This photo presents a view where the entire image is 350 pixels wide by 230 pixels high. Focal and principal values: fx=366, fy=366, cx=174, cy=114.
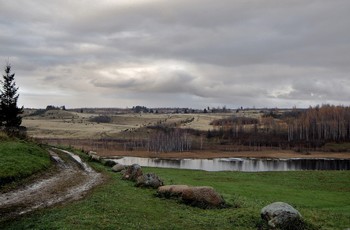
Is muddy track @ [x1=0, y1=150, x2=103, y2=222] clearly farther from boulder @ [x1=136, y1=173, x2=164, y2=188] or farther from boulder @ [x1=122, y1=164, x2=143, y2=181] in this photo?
boulder @ [x1=136, y1=173, x2=164, y2=188]

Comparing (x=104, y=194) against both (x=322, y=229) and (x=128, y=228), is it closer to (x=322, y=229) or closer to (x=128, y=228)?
(x=128, y=228)

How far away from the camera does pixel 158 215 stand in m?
22.0

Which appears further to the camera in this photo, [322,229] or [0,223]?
[322,229]

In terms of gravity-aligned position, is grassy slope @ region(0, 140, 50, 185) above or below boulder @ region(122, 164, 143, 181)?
above

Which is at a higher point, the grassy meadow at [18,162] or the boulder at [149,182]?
the grassy meadow at [18,162]

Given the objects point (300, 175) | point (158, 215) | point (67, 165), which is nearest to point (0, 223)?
point (158, 215)

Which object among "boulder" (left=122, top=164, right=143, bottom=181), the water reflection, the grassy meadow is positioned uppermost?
the grassy meadow

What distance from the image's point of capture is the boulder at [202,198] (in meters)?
25.8

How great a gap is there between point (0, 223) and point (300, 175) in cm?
5531

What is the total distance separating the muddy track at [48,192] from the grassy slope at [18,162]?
154cm

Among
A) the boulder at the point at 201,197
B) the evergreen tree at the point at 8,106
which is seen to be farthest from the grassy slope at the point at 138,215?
the evergreen tree at the point at 8,106

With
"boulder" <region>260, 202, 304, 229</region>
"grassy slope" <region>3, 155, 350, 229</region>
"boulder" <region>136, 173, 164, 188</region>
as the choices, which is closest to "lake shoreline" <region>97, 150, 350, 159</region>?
"boulder" <region>136, 173, 164, 188</region>

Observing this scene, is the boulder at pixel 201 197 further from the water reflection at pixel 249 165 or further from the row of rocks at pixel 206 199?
the water reflection at pixel 249 165

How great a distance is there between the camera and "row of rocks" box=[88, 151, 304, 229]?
20.8 metres
